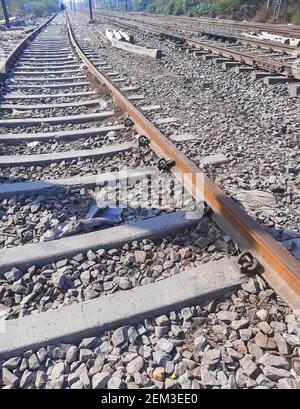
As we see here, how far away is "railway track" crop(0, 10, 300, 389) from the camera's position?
1.89 meters

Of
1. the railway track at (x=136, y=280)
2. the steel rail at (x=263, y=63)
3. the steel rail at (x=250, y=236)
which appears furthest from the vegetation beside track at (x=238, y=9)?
the railway track at (x=136, y=280)

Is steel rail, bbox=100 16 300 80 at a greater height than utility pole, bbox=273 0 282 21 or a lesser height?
lesser

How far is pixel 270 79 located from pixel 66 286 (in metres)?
6.48

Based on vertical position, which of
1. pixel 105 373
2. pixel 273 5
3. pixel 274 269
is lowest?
pixel 105 373

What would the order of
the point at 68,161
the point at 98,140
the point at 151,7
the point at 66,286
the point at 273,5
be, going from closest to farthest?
the point at 66,286 → the point at 68,161 → the point at 98,140 → the point at 273,5 → the point at 151,7

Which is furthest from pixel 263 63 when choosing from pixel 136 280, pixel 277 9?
pixel 277 9

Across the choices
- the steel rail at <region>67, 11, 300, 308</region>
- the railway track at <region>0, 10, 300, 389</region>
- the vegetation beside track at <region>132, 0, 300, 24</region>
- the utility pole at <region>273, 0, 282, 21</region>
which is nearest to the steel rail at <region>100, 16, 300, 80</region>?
the railway track at <region>0, 10, 300, 389</region>

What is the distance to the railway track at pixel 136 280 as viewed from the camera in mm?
1895

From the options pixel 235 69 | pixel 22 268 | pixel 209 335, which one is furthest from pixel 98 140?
pixel 235 69

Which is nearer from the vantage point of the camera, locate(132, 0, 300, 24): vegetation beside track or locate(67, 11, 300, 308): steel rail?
locate(67, 11, 300, 308): steel rail

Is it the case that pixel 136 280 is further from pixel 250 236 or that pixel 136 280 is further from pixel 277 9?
pixel 277 9

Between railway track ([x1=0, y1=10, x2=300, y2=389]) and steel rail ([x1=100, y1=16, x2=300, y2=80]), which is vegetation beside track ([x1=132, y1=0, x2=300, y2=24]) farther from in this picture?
railway track ([x1=0, y1=10, x2=300, y2=389])
